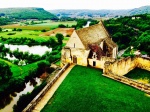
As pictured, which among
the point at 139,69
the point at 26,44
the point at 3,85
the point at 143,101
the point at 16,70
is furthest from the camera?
the point at 26,44

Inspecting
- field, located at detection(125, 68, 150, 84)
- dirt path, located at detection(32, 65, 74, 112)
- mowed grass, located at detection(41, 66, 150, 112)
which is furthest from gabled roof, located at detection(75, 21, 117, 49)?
mowed grass, located at detection(41, 66, 150, 112)

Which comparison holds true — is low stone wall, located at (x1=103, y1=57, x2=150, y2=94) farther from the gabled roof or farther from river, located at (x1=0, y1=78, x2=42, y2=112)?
river, located at (x1=0, y1=78, x2=42, y2=112)

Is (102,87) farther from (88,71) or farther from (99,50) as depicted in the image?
(99,50)

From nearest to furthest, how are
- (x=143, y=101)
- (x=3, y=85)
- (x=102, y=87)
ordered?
(x=143, y=101), (x=102, y=87), (x=3, y=85)

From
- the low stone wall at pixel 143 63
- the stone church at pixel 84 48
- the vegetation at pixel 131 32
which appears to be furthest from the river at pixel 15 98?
the vegetation at pixel 131 32

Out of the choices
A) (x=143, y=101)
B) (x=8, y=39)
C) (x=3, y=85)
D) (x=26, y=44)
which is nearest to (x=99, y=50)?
(x=143, y=101)

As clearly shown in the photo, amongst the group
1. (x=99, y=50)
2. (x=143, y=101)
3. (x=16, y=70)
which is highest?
(x=99, y=50)

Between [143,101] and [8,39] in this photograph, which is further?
[8,39]

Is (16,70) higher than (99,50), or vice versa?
(99,50)
